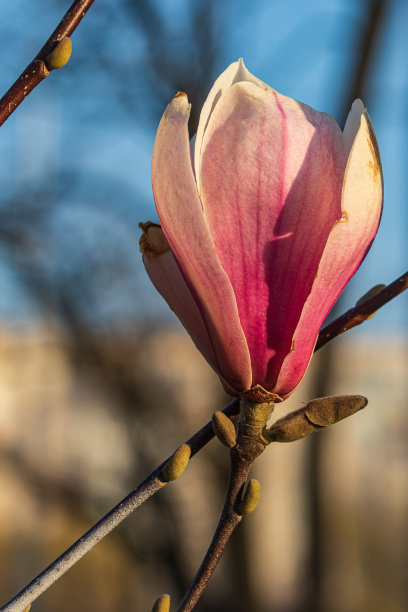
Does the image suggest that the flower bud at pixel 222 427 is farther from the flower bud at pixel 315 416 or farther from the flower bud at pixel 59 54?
the flower bud at pixel 59 54

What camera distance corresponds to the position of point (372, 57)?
2447 mm

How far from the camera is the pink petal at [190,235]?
0.30 meters

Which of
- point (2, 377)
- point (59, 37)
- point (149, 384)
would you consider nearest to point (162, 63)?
point (149, 384)

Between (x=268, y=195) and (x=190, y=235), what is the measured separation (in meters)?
0.04

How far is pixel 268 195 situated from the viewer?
1.03 ft

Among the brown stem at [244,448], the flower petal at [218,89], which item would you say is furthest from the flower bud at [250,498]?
the flower petal at [218,89]

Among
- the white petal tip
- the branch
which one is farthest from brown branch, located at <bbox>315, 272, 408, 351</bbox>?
the white petal tip

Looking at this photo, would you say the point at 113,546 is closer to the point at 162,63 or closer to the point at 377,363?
the point at 162,63

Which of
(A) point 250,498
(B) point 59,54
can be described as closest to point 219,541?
(A) point 250,498

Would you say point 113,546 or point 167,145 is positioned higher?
point 167,145

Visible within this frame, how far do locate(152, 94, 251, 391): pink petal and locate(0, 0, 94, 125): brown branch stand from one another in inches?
3.1

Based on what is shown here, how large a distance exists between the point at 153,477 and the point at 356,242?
0.13m

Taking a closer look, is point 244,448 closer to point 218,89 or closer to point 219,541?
point 219,541

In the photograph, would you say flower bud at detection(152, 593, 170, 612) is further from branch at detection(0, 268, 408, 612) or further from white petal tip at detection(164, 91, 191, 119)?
white petal tip at detection(164, 91, 191, 119)
